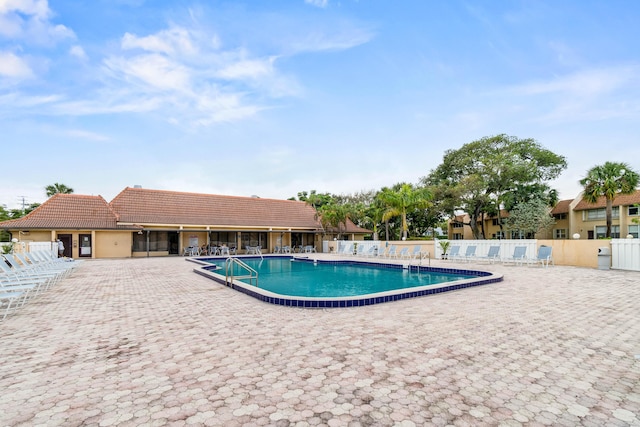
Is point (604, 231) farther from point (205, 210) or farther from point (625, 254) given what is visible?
point (205, 210)

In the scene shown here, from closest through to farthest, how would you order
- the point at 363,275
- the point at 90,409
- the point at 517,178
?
the point at 90,409 → the point at 363,275 → the point at 517,178

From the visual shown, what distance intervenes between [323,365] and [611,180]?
31449 millimetres

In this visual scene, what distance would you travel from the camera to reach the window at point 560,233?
122 ft

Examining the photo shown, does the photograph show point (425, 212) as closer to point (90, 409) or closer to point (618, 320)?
point (618, 320)

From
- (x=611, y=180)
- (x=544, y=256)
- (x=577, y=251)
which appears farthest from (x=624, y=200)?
(x=544, y=256)

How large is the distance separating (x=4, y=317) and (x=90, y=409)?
4.35 metres

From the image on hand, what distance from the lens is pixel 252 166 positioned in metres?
26.5

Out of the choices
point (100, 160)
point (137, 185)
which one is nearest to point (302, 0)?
point (100, 160)

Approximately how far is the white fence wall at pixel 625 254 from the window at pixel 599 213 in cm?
2645

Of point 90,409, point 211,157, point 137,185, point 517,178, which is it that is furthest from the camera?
point 517,178

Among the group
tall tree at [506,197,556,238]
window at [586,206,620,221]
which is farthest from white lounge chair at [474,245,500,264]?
window at [586,206,620,221]

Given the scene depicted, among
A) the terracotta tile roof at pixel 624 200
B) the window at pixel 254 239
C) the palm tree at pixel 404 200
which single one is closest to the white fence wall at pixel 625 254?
the palm tree at pixel 404 200

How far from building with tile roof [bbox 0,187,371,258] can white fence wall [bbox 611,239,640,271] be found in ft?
64.7

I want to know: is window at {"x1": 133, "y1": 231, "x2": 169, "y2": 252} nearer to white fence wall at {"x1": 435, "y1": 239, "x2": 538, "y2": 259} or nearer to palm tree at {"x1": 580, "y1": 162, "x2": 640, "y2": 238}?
white fence wall at {"x1": 435, "y1": 239, "x2": 538, "y2": 259}
